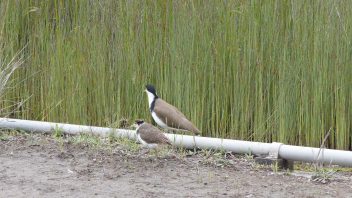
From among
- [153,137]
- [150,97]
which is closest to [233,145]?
[153,137]

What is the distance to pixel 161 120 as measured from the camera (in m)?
5.99

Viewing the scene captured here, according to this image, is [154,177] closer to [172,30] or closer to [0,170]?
[0,170]

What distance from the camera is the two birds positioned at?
530cm

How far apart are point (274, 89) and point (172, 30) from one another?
1.00 m

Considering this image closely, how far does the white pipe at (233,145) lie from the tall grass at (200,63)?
54 cm

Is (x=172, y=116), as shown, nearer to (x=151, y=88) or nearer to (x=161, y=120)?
(x=161, y=120)

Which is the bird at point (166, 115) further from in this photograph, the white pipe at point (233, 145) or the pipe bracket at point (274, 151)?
the pipe bracket at point (274, 151)

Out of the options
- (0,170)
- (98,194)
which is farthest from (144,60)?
(98,194)

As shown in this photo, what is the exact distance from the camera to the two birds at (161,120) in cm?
530

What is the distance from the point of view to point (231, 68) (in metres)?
6.12

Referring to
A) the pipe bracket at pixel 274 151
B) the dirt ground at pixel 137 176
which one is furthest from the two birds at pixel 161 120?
the pipe bracket at pixel 274 151

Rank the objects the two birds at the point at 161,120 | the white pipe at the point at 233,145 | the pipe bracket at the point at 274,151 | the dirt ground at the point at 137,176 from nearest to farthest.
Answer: the dirt ground at the point at 137,176 → the white pipe at the point at 233,145 → the pipe bracket at the point at 274,151 → the two birds at the point at 161,120

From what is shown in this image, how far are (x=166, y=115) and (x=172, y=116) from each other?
0.17 feet

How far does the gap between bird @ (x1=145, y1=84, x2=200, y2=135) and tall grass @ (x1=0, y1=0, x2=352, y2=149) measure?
0.28 metres
